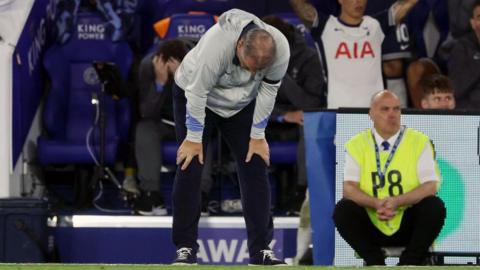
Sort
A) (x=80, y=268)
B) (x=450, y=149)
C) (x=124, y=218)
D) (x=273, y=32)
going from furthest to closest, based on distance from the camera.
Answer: (x=124, y=218)
(x=450, y=149)
(x=273, y=32)
(x=80, y=268)

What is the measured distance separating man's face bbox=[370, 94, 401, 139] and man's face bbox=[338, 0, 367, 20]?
216cm

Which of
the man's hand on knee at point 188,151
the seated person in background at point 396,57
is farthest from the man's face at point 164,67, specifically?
the man's hand on knee at point 188,151

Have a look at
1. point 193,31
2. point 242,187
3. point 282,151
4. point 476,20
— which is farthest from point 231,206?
point 242,187

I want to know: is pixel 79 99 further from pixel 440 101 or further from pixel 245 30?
pixel 245 30

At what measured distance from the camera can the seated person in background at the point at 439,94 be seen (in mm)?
9344

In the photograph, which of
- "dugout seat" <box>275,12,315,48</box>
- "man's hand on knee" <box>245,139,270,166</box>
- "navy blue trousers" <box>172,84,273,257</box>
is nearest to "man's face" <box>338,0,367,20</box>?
"dugout seat" <box>275,12,315,48</box>

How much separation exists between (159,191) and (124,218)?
44 centimetres

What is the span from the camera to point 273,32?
24.4 feet

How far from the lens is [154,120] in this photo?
10367 millimetres

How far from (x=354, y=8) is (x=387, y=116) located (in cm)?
225

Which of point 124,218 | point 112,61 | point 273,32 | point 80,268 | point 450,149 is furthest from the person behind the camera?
point 112,61

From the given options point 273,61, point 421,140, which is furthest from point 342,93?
point 273,61

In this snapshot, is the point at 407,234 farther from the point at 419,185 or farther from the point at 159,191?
the point at 159,191

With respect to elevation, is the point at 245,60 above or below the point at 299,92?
above
